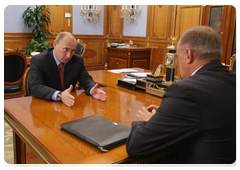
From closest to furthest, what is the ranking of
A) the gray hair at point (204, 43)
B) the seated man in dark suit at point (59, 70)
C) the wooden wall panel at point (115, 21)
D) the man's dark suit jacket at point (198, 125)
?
1. the man's dark suit jacket at point (198, 125)
2. the gray hair at point (204, 43)
3. the seated man in dark suit at point (59, 70)
4. the wooden wall panel at point (115, 21)

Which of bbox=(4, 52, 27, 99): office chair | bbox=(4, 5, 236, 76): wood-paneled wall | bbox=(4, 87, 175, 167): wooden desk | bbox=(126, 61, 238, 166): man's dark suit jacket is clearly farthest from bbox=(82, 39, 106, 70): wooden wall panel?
bbox=(126, 61, 238, 166): man's dark suit jacket

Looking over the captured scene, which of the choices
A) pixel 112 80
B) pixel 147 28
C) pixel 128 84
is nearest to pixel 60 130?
pixel 128 84

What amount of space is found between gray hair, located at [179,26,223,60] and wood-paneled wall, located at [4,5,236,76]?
4409mm

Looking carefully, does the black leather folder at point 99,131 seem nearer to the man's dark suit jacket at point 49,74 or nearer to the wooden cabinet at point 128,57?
the man's dark suit jacket at point 49,74

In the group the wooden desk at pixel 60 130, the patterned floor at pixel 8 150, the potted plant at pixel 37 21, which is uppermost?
the potted plant at pixel 37 21

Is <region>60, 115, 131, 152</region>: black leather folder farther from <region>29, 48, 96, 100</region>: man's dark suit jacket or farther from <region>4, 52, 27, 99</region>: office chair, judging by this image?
<region>4, 52, 27, 99</region>: office chair

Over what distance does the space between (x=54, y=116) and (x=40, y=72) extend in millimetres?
877

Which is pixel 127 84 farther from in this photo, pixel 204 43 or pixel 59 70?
pixel 204 43

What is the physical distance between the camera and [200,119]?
101 cm

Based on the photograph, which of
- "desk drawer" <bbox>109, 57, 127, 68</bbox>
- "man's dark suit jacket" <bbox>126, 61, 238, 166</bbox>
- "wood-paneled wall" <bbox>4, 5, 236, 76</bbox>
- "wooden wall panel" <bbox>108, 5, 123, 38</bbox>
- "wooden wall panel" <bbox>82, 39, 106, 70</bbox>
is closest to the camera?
"man's dark suit jacket" <bbox>126, 61, 238, 166</bbox>

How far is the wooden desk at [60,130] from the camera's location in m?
1.10

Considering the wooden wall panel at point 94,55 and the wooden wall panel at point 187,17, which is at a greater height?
the wooden wall panel at point 187,17

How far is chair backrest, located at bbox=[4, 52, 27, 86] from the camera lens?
3.41 metres

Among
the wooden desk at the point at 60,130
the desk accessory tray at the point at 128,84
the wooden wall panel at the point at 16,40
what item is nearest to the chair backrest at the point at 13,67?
the wooden desk at the point at 60,130
